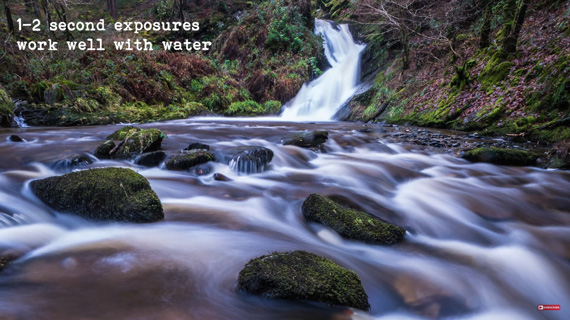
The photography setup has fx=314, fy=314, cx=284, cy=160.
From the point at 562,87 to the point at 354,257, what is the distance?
6.86 metres

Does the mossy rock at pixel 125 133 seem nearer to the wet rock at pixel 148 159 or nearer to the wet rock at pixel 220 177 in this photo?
the wet rock at pixel 148 159

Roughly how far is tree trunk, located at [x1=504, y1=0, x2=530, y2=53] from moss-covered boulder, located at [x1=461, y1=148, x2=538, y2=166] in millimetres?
4898

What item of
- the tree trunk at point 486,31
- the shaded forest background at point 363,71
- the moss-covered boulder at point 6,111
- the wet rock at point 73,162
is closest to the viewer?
the wet rock at point 73,162

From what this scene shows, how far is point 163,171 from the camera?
5.21m

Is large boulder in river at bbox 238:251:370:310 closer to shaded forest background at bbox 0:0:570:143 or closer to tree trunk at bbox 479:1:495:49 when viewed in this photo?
shaded forest background at bbox 0:0:570:143

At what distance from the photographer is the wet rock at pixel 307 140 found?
24.9ft

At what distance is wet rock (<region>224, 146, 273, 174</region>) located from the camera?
18.1 ft

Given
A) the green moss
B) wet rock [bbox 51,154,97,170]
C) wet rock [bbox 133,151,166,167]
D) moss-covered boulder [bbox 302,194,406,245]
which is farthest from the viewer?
the green moss

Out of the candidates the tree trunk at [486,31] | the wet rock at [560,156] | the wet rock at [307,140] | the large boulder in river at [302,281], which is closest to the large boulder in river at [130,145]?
the wet rock at [307,140]

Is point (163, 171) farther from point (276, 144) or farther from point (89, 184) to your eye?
point (276, 144)

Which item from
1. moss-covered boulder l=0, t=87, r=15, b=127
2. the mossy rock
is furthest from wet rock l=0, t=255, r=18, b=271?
moss-covered boulder l=0, t=87, r=15, b=127

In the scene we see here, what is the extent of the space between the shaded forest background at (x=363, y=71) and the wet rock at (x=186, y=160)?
22.2ft

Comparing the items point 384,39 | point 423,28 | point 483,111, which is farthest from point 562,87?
point 384,39

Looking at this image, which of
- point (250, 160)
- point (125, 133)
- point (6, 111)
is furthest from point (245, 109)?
point (250, 160)
